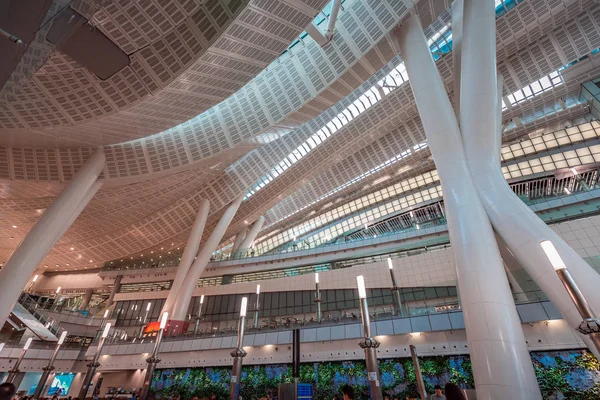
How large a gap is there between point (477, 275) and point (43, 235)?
16.9 m

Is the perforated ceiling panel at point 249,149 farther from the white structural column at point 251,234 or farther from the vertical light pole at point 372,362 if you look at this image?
the vertical light pole at point 372,362

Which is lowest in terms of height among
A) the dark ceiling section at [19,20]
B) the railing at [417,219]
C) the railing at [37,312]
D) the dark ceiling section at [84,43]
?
the dark ceiling section at [19,20]

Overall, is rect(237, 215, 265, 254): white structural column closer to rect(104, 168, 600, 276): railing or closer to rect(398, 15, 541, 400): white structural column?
rect(104, 168, 600, 276): railing

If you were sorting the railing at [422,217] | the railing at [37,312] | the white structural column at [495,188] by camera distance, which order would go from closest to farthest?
the white structural column at [495,188], the railing at [37,312], the railing at [422,217]

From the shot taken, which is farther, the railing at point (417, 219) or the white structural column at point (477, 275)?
the railing at point (417, 219)

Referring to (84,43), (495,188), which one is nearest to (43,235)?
(84,43)

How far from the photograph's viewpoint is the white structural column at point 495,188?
20.9ft

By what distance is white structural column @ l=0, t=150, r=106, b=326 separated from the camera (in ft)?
38.3

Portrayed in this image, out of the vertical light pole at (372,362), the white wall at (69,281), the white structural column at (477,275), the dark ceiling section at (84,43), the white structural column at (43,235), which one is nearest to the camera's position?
the dark ceiling section at (84,43)

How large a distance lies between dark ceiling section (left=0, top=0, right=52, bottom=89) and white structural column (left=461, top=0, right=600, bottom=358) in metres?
8.21

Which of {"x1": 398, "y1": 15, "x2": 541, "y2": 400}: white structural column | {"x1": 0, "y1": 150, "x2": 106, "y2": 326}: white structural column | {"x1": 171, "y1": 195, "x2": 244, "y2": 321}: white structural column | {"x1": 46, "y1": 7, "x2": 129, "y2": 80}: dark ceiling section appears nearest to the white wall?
{"x1": 171, "y1": 195, "x2": 244, "y2": 321}: white structural column

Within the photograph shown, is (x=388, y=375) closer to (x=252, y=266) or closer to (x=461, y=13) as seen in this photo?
(x=461, y=13)

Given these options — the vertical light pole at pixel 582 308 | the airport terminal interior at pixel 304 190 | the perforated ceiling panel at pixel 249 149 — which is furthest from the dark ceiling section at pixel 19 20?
the perforated ceiling panel at pixel 249 149

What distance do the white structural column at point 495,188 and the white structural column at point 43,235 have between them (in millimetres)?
17323
